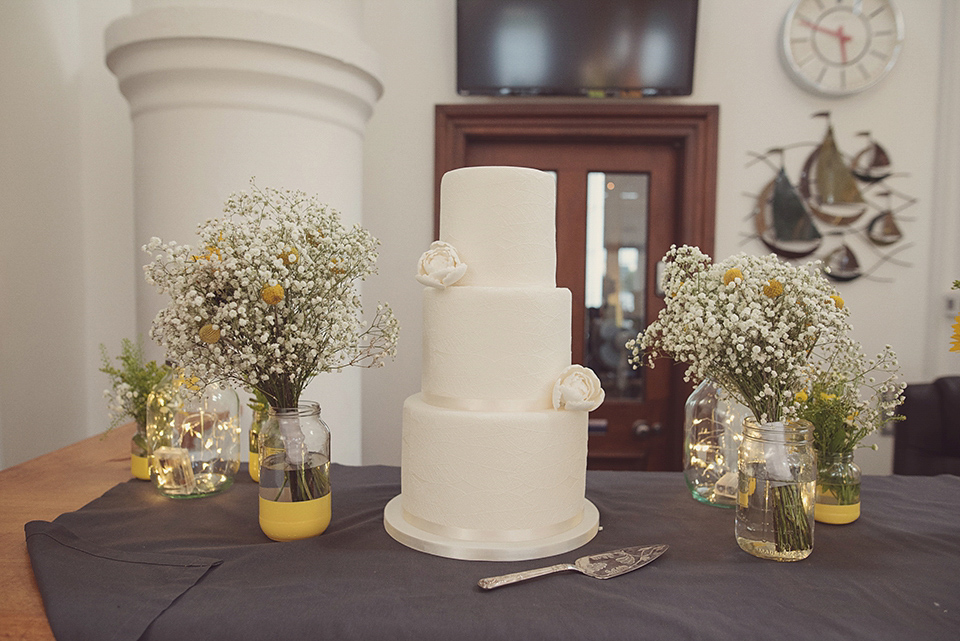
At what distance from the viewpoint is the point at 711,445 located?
1.19 metres

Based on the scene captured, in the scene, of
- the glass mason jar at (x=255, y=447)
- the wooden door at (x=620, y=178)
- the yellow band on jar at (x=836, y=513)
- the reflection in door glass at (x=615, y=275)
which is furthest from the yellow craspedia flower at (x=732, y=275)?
the reflection in door glass at (x=615, y=275)

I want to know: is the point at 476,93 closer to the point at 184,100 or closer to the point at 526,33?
the point at 526,33

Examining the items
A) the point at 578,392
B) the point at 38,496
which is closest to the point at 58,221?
the point at 38,496

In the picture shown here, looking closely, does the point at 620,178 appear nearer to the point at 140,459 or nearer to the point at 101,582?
the point at 140,459

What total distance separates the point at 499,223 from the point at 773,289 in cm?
44

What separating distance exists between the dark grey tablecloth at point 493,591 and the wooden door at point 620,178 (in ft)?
5.83

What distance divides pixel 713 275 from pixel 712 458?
411 millimetres

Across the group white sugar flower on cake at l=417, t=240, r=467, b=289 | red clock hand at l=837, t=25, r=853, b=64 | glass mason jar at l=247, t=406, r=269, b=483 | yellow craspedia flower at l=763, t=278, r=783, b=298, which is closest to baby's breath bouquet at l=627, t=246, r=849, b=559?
yellow craspedia flower at l=763, t=278, r=783, b=298

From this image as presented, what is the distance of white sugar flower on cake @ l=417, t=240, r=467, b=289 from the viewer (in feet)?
3.18

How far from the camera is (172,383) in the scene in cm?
116

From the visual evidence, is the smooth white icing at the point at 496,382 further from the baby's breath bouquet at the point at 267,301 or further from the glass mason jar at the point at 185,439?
the glass mason jar at the point at 185,439

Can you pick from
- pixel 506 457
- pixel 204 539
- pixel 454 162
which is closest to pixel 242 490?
pixel 204 539

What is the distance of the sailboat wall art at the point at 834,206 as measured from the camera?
2697 mm

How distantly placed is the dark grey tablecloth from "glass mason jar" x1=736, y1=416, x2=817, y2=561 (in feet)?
0.10
